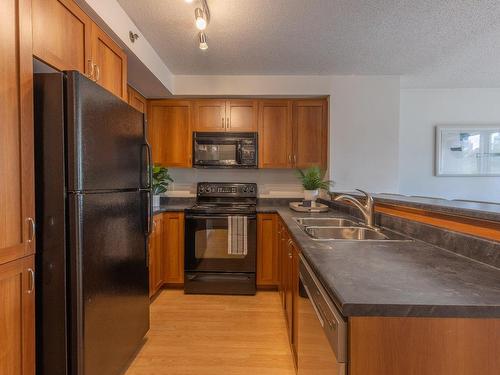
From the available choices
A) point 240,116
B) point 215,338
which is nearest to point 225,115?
point 240,116

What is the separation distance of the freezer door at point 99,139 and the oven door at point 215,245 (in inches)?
46.2

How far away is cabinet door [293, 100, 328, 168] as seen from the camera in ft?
10.9

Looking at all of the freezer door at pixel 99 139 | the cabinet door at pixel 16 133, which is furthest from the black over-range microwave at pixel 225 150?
the cabinet door at pixel 16 133

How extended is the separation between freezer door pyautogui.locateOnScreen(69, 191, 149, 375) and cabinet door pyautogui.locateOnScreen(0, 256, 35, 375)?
0.49ft

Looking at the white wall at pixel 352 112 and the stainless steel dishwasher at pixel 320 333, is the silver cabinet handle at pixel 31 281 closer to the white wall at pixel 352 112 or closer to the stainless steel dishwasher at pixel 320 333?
the stainless steel dishwasher at pixel 320 333

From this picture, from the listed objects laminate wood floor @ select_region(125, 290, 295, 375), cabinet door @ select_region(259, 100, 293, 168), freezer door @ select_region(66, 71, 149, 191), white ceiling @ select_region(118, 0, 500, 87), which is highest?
white ceiling @ select_region(118, 0, 500, 87)

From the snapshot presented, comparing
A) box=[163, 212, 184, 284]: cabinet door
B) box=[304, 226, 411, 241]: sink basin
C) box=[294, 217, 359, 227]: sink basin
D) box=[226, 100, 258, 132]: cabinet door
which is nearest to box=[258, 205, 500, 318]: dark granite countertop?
box=[304, 226, 411, 241]: sink basin

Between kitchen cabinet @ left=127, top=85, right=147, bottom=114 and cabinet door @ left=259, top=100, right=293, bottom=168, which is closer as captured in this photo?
kitchen cabinet @ left=127, top=85, right=147, bottom=114

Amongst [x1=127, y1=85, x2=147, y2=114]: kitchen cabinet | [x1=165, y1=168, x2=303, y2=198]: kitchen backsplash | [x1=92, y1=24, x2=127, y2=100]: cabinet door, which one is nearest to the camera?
[x1=92, y1=24, x2=127, y2=100]: cabinet door

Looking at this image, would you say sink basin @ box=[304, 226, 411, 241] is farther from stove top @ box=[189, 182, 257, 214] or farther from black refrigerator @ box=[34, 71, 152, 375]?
stove top @ box=[189, 182, 257, 214]

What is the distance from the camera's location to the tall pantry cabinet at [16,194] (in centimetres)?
107

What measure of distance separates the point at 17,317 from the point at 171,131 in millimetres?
2510

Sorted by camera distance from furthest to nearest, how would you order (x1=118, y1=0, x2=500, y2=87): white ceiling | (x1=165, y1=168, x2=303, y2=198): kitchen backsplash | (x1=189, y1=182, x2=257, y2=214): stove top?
(x1=165, y1=168, x2=303, y2=198): kitchen backsplash
(x1=189, y1=182, x2=257, y2=214): stove top
(x1=118, y1=0, x2=500, y2=87): white ceiling

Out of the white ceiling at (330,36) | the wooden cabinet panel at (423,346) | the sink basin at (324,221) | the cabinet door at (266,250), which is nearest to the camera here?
the wooden cabinet panel at (423,346)
